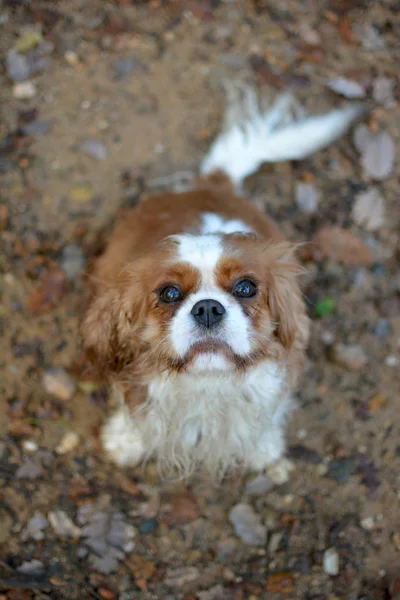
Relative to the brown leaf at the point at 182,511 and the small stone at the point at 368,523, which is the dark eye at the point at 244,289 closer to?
the brown leaf at the point at 182,511

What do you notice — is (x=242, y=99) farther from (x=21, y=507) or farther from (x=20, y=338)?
(x=21, y=507)

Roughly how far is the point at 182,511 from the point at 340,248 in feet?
5.94

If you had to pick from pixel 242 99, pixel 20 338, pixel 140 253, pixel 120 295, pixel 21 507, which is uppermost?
pixel 242 99

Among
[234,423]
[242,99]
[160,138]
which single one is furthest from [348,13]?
[234,423]

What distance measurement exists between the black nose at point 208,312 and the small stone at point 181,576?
1.55 meters

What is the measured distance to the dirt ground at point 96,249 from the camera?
9.40ft

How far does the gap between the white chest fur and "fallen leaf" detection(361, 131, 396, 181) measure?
5.66 ft

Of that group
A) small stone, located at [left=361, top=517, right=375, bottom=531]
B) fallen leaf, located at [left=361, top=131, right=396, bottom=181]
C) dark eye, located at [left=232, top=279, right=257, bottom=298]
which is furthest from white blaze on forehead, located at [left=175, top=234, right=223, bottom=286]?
fallen leaf, located at [left=361, top=131, right=396, bottom=181]

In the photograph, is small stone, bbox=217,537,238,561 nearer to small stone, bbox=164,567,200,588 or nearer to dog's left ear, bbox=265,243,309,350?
small stone, bbox=164,567,200,588

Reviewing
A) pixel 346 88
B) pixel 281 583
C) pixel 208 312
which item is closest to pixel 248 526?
pixel 281 583

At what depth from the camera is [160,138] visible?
3.68 m

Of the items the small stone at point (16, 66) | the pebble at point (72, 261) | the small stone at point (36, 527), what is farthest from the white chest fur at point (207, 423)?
the small stone at point (16, 66)

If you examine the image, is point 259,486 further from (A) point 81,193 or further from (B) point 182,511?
(A) point 81,193

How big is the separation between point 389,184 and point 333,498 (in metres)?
2.02
